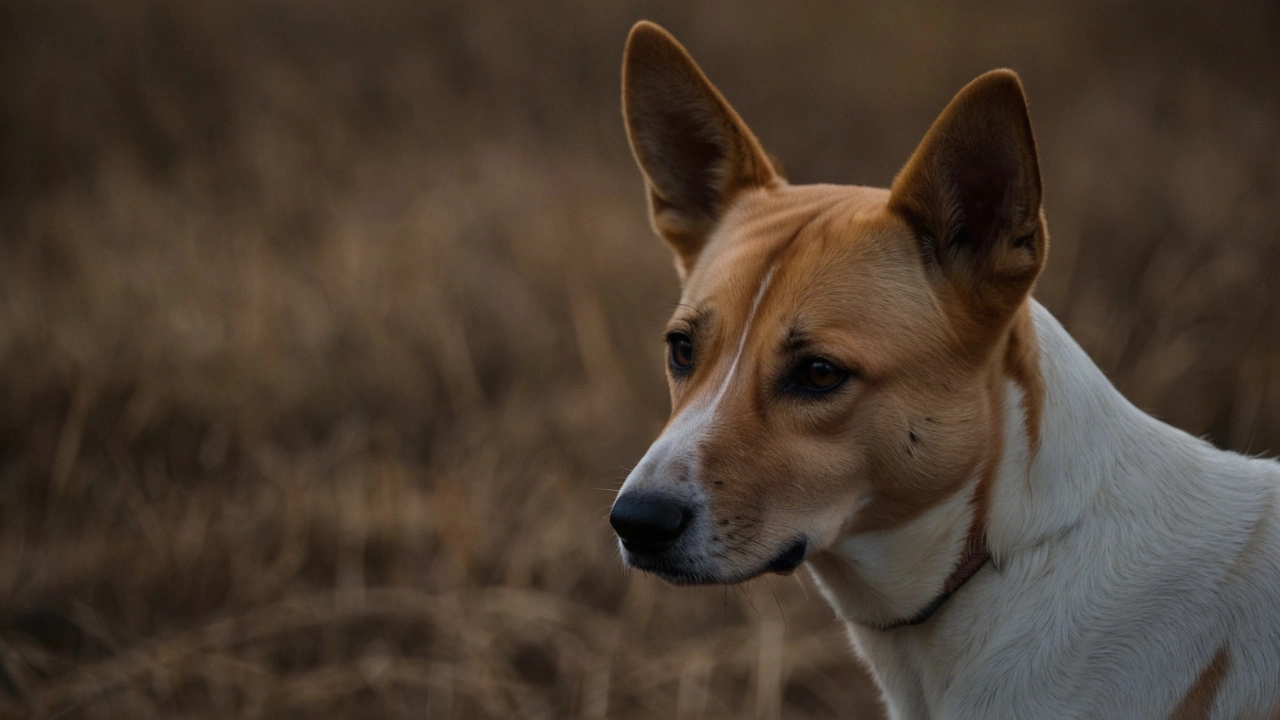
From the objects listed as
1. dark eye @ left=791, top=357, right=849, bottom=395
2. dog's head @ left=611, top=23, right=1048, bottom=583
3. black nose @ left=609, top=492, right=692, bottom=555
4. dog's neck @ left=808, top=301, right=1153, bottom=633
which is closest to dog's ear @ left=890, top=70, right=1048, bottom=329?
dog's head @ left=611, top=23, right=1048, bottom=583

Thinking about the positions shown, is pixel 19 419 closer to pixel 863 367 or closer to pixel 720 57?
pixel 863 367

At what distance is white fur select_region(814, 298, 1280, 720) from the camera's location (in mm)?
2236

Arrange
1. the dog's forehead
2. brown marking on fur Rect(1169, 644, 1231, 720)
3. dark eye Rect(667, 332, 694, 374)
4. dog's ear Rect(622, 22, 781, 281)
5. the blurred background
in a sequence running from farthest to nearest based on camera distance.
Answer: the blurred background
dog's ear Rect(622, 22, 781, 281)
dark eye Rect(667, 332, 694, 374)
the dog's forehead
brown marking on fur Rect(1169, 644, 1231, 720)

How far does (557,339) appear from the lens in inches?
250

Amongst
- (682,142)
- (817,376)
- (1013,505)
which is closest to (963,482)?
(1013,505)

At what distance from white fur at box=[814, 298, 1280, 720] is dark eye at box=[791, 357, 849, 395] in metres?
0.39

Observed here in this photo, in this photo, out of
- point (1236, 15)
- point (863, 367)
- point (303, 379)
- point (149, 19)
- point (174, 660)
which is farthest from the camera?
point (1236, 15)

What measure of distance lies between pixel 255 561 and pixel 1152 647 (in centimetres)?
358

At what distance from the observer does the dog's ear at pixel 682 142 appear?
3.07 meters

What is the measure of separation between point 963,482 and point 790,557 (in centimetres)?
44

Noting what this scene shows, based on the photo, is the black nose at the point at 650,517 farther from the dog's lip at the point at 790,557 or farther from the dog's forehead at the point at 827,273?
the dog's forehead at the point at 827,273

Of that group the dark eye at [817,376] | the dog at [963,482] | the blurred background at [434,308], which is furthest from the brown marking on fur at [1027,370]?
the blurred background at [434,308]

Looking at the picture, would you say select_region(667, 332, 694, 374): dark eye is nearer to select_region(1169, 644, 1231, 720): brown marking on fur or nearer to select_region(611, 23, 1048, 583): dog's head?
select_region(611, 23, 1048, 583): dog's head

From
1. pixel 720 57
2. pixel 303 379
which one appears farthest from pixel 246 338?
pixel 720 57
